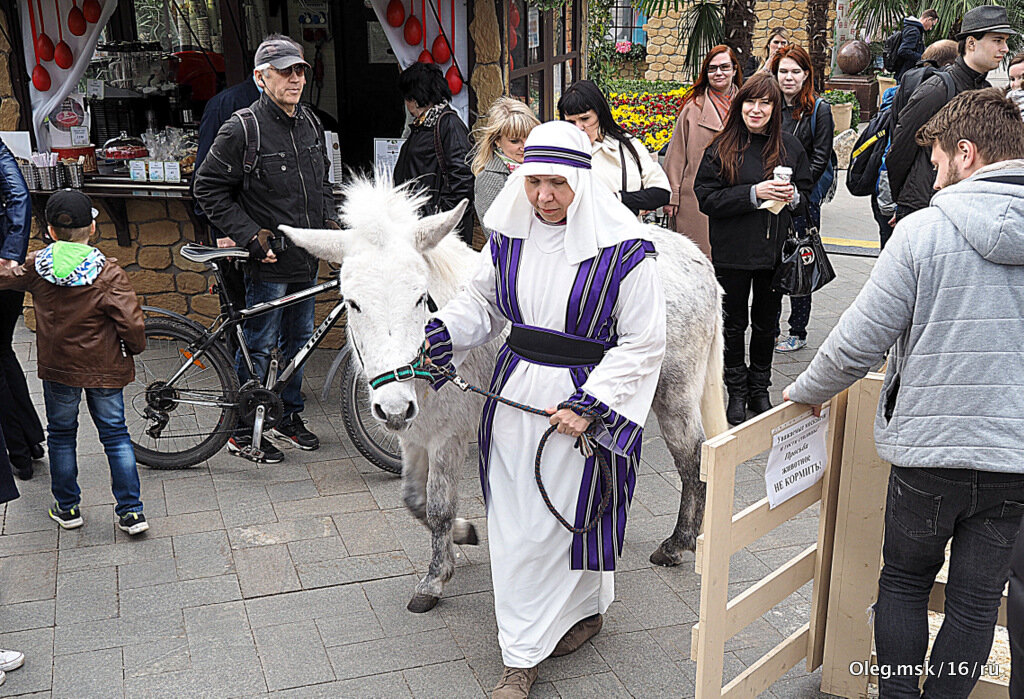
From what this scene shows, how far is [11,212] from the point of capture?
494cm

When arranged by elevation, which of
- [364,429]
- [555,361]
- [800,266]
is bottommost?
[364,429]

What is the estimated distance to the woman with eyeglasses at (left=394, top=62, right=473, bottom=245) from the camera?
5750mm

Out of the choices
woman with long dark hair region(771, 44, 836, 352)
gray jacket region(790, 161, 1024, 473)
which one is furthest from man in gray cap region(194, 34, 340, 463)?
gray jacket region(790, 161, 1024, 473)

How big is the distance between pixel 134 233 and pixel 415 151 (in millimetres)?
2404

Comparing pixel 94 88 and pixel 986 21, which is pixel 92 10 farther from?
pixel 986 21

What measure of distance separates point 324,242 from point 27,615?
1949 mm

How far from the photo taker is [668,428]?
430 centimetres

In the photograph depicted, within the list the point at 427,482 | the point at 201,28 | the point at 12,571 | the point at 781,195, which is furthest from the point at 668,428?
the point at 201,28

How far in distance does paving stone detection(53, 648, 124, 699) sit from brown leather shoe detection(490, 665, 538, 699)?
136 cm

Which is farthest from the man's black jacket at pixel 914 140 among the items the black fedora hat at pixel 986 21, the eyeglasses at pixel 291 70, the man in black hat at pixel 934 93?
the eyeglasses at pixel 291 70

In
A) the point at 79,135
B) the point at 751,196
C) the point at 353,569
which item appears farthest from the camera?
the point at 79,135

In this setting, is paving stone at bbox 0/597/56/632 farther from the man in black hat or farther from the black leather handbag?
the man in black hat

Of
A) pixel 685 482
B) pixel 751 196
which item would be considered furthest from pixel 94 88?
pixel 685 482

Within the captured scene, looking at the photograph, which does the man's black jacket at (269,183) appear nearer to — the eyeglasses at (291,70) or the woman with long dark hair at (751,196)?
the eyeglasses at (291,70)
